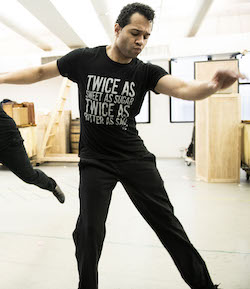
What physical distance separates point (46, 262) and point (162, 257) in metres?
0.85

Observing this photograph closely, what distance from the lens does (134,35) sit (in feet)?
4.25

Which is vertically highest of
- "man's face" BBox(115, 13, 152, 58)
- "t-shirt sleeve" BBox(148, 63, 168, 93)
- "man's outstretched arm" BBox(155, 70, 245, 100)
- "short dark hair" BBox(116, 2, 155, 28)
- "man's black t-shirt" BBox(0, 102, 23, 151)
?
"short dark hair" BBox(116, 2, 155, 28)

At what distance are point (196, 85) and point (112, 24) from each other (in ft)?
14.6

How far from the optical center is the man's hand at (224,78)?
1100 millimetres

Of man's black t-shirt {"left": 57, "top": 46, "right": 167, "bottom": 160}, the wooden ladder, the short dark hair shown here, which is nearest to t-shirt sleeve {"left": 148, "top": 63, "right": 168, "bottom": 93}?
man's black t-shirt {"left": 57, "top": 46, "right": 167, "bottom": 160}

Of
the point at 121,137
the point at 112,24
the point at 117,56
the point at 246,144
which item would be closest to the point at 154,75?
the point at 117,56

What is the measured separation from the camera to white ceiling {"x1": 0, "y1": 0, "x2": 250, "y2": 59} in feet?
14.8

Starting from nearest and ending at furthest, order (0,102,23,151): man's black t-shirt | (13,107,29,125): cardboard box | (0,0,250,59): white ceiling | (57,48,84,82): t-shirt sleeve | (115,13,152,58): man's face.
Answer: (115,13,152,58): man's face, (57,48,84,82): t-shirt sleeve, (0,102,23,151): man's black t-shirt, (0,0,250,59): white ceiling, (13,107,29,125): cardboard box

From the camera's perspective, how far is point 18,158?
2244mm

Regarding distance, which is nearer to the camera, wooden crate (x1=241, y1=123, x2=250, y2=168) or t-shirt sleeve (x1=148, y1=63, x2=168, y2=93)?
t-shirt sleeve (x1=148, y1=63, x2=168, y2=93)

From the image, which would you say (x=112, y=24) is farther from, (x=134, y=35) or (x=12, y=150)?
(x=134, y=35)

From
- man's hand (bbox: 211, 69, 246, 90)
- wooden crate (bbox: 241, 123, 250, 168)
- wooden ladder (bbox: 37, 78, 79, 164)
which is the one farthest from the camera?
wooden ladder (bbox: 37, 78, 79, 164)

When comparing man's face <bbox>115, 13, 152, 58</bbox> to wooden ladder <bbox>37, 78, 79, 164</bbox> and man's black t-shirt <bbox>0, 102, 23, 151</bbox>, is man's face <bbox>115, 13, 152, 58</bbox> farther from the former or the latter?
wooden ladder <bbox>37, 78, 79, 164</bbox>

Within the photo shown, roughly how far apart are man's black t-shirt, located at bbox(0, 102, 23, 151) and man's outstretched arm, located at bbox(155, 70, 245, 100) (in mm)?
1367
